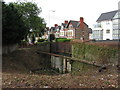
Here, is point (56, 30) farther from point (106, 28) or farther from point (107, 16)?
point (107, 16)

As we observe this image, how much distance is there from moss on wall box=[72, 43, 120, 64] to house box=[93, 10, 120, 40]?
25.9 meters

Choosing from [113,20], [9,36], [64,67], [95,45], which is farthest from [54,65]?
[113,20]

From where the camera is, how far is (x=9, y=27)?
16.0m

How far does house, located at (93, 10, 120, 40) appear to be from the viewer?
3784 cm

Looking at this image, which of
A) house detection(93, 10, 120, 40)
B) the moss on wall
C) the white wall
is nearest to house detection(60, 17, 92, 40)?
house detection(93, 10, 120, 40)

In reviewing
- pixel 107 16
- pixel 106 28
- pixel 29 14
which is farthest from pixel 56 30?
pixel 29 14

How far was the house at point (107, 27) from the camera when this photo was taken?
37844 millimetres

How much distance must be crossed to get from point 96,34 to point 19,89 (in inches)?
1649

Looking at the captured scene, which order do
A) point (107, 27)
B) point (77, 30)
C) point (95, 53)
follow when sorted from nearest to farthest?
point (95, 53) < point (107, 27) < point (77, 30)

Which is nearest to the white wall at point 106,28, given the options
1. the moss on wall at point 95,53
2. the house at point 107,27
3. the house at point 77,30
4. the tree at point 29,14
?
the house at point 107,27

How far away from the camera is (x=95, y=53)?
12.4 meters

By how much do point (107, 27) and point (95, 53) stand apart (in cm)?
3164

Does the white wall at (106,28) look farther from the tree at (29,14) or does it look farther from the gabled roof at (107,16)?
the tree at (29,14)

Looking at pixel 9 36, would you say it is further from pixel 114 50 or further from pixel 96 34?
pixel 96 34
